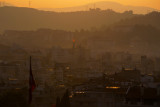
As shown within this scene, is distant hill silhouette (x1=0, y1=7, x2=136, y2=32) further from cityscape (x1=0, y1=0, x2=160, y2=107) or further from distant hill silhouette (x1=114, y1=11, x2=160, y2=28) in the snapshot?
distant hill silhouette (x1=114, y1=11, x2=160, y2=28)

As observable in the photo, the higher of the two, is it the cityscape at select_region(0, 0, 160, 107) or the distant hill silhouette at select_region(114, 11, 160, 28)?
the distant hill silhouette at select_region(114, 11, 160, 28)

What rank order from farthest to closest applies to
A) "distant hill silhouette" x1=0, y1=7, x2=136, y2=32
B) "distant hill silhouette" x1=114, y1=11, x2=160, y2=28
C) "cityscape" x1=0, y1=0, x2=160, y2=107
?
"distant hill silhouette" x1=0, y1=7, x2=136, y2=32 → "distant hill silhouette" x1=114, y1=11, x2=160, y2=28 → "cityscape" x1=0, y1=0, x2=160, y2=107

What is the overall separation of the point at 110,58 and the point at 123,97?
238 feet

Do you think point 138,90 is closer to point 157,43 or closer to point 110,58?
point 110,58

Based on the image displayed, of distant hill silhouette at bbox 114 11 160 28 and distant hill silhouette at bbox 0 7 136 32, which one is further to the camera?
distant hill silhouette at bbox 0 7 136 32

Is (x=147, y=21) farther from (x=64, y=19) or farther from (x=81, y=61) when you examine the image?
(x=81, y=61)

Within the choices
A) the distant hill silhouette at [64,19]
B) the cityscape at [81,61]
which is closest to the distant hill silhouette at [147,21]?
the cityscape at [81,61]

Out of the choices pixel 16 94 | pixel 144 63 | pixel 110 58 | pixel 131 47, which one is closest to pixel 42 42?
pixel 131 47

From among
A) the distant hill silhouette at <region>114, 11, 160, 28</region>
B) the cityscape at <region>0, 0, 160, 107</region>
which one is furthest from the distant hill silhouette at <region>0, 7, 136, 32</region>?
the distant hill silhouette at <region>114, 11, 160, 28</region>

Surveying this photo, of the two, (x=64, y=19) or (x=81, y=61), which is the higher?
(x=64, y=19)

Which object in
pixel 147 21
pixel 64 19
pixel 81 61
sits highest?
pixel 64 19

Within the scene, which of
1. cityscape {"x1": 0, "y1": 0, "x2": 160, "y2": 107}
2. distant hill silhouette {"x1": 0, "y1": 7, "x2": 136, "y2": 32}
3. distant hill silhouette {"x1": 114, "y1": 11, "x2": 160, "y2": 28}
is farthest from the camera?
distant hill silhouette {"x1": 0, "y1": 7, "x2": 136, "y2": 32}

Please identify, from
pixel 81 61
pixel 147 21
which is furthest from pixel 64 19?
pixel 81 61

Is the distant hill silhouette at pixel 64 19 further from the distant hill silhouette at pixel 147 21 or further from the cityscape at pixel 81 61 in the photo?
the distant hill silhouette at pixel 147 21
